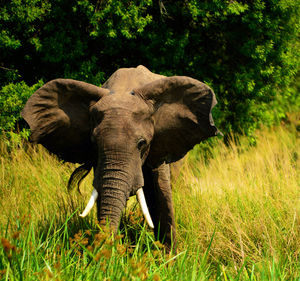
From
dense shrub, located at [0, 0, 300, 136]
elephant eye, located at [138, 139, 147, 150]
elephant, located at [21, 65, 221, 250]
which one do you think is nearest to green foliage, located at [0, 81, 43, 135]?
dense shrub, located at [0, 0, 300, 136]

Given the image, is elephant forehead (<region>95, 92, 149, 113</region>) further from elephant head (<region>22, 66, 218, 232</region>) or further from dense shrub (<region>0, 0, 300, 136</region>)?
dense shrub (<region>0, 0, 300, 136</region>)

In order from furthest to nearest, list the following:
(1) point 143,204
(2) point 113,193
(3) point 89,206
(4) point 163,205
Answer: (4) point 163,205 → (1) point 143,204 → (2) point 113,193 → (3) point 89,206

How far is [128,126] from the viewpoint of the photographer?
4062mm

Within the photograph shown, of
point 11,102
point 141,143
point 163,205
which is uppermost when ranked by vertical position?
point 11,102

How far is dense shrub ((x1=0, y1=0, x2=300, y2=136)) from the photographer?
9031 mm

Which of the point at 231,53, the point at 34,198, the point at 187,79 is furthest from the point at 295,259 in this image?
the point at 231,53

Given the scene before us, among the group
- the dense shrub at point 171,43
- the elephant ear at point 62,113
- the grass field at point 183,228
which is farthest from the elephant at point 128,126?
the dense shrub at point 171,43

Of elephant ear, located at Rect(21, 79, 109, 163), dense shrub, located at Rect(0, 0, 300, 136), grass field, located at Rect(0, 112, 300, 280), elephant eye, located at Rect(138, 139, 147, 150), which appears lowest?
grass field, located at Rect(0, 112, 300, 280)

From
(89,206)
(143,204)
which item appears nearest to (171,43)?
(143,204)

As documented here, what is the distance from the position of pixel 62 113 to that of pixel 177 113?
108 cm

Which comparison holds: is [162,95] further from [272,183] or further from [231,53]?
[231,53]

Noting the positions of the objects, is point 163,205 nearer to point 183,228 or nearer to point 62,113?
point 183,228

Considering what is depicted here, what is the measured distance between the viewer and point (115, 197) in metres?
3.87

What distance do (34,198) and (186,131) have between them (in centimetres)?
222
